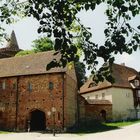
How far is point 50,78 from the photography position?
42312mm

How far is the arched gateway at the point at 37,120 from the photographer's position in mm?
42938

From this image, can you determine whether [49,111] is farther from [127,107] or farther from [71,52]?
[71,52]

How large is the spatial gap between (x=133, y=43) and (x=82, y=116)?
40.3 metres

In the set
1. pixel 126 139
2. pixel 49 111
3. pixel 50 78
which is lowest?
pixel 126 139

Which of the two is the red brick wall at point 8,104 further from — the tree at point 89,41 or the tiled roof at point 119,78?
the tree at point 89,41

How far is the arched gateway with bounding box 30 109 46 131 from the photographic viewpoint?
42.9m

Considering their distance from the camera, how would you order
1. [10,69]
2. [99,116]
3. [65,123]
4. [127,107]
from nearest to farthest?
[65,123] < [10,69] < [99,116] < [127,107]

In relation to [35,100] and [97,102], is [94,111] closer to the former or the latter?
[97,102]

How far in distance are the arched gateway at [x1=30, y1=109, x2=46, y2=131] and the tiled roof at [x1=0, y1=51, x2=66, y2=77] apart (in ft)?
17.2

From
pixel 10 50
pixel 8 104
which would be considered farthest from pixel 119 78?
pixel 10 50

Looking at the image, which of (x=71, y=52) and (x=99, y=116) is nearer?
(x=71, y=52)

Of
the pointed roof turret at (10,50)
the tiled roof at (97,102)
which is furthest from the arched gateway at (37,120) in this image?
the pointed roof turret at (10,50)

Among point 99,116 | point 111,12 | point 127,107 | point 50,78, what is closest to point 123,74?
point 127,107

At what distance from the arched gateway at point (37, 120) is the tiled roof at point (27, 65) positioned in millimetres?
5236
